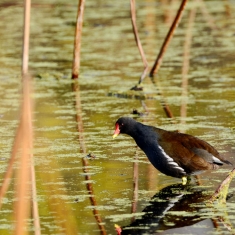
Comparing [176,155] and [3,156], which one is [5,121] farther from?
[176,155]

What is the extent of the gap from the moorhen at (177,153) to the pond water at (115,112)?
15 cm

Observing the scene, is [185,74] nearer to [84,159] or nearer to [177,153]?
[84,159]

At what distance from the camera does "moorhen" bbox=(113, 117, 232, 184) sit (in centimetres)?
583

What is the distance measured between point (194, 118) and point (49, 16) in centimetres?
979

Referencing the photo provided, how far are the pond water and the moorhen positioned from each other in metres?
0.15

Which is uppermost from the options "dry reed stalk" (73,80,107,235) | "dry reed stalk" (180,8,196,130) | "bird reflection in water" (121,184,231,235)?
"dry reed stalk" (180,8,196,130)

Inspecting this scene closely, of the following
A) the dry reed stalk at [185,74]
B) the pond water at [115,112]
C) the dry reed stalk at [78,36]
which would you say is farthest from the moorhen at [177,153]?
the dry reed stalk at [78,36]

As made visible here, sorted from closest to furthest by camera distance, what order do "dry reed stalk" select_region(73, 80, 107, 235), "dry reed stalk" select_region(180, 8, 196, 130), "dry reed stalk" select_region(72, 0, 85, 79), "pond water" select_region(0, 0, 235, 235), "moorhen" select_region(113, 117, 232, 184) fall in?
1. "dry reed stalk" select_region(73, 80, 107, 235)
2. "pond water" select_region(0, 0, 235, 235)
3. "moorhen" select_region(113, 117, 232, 184)
4. "dry reed stalk" select_region(180, 8, 196, 130)
5. "dry reed stalk" select_region(72, 0, 85, 79)

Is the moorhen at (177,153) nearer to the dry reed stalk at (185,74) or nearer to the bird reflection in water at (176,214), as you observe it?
the bird reflection in water at (176,214)

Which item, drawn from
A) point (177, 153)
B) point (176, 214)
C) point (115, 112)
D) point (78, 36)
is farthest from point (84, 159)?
point (78, 36)

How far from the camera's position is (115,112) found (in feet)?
28.4

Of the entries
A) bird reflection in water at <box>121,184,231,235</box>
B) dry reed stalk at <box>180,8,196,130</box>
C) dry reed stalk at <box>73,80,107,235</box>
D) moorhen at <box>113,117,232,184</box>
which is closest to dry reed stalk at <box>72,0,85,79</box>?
dry reed stalk at <box>73,80,107,235</box>

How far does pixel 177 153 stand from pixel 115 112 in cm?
281

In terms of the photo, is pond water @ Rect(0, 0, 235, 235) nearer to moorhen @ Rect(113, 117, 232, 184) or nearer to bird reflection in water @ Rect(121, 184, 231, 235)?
bird reflection in water @ Rect(121, 184, 231, 235)
